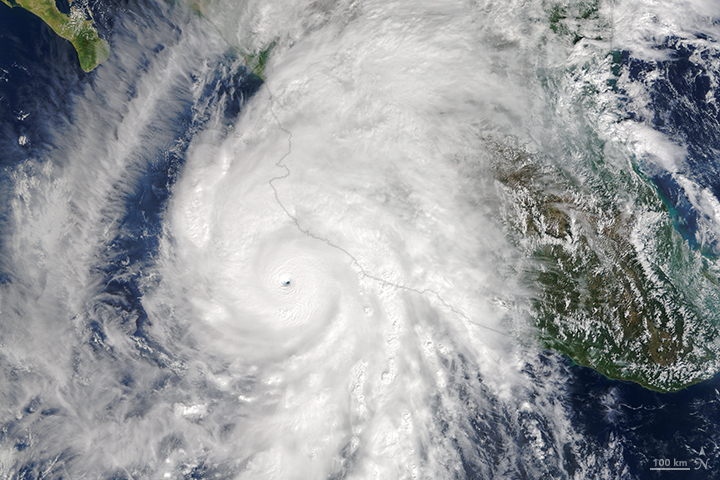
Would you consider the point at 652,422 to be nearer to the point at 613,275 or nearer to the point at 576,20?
the point at 613,275

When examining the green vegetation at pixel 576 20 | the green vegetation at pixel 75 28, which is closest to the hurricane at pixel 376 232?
the green vegetation at pixel 576 20

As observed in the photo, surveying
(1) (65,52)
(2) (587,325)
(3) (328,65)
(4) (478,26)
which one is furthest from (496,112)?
(1) (65,52)

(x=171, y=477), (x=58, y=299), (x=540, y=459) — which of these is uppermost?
(x=58, y=299)

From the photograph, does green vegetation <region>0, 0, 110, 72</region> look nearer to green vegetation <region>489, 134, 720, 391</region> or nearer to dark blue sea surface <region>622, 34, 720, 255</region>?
green vegetation <region>489, 134, 720, 391</region>

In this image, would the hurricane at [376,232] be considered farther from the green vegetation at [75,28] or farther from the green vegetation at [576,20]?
the green vegetation at [75,28]

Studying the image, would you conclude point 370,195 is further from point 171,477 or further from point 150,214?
point 171,477

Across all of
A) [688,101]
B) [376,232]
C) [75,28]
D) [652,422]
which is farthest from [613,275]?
[75,28]
